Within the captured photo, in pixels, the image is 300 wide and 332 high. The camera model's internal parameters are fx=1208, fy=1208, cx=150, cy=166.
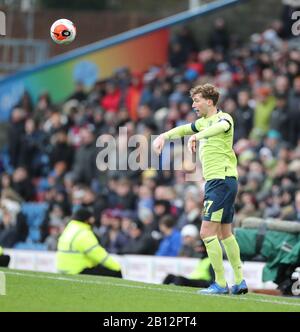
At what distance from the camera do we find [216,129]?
1212 cm

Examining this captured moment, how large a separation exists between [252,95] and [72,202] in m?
4.00

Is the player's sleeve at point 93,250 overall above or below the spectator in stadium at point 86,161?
below

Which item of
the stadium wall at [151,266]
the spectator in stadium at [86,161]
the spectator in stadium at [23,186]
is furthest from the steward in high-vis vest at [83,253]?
the spectator in stadium at [23,186]

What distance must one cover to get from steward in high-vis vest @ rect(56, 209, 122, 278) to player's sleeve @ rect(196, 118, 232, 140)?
3710 millimetres

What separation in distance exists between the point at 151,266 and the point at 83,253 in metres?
3.13

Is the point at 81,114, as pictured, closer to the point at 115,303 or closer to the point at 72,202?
the point at 72,202

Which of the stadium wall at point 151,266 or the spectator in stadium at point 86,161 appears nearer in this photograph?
the stadium wall at point 151,266

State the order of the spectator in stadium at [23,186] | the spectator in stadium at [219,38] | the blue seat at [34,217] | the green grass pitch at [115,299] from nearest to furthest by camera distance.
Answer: the green grass pitch at [115,299] < the blue seat at [34,217] < the spectator in stadium at [23,186] < the spectator in stadium at [219,38]

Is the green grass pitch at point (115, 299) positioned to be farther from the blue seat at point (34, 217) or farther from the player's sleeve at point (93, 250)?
the blue seat at point (34, 217)

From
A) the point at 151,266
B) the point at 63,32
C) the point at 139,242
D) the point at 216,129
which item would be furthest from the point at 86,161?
the point at 216,129

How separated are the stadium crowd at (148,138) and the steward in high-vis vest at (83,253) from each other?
1.96m

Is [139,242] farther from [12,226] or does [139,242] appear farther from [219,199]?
[219,199]

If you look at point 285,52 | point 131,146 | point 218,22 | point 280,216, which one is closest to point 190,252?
point 280,216

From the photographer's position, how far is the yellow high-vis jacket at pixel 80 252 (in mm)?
15453
